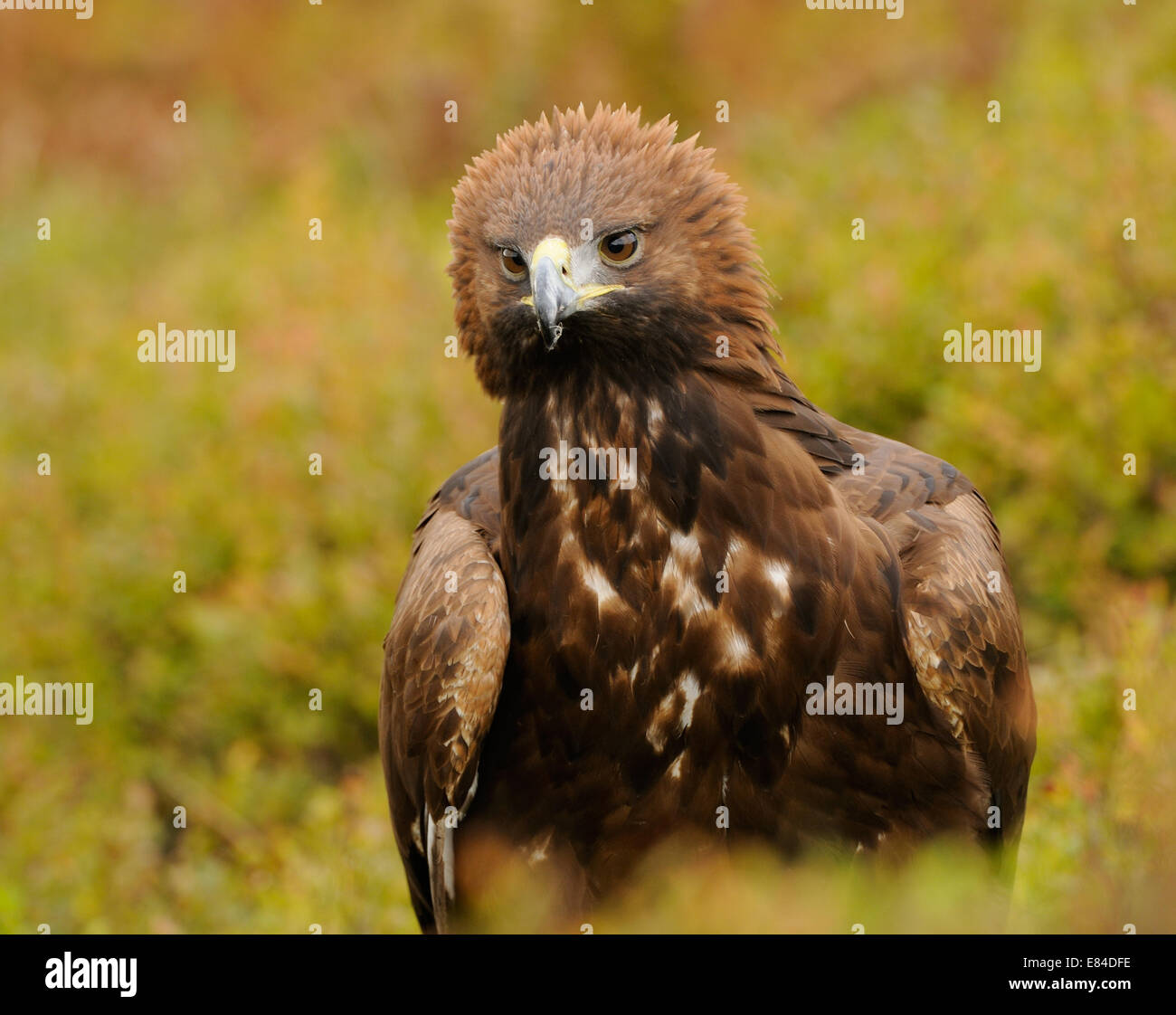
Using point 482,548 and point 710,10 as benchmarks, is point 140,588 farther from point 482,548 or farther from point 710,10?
point 710,10

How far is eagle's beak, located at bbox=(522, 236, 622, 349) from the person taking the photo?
4176 millimetres

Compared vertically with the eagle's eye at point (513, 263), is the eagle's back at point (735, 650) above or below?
below

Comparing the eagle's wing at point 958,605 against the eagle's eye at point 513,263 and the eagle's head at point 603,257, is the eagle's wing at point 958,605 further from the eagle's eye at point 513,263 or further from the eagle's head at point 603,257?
the eagle's eye at point 513,263

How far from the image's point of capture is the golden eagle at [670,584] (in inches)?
177

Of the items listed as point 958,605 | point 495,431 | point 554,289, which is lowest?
point 958,605

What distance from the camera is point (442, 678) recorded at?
471cm

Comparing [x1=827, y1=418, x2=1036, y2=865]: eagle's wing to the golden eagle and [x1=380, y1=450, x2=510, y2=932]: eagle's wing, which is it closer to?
the golden eagle

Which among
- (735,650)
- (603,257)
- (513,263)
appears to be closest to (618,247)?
(603,257)

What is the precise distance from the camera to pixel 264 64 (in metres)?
18.1

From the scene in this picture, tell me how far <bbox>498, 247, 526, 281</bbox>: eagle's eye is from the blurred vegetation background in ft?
5.75

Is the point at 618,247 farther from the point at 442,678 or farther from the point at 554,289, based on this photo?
the point at 442,678

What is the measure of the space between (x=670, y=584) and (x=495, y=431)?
462cm

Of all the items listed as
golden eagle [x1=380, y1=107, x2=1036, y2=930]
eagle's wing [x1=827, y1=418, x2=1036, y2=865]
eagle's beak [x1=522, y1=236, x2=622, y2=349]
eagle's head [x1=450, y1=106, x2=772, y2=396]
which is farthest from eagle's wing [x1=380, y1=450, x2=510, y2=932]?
eagle's wing [x1=827, y1=418, x2=1036, y2=865]

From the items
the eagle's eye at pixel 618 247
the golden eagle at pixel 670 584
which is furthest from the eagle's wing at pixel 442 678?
the eagle's eye at pixel 618 247
